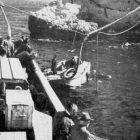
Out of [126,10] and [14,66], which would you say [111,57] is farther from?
[14,66]

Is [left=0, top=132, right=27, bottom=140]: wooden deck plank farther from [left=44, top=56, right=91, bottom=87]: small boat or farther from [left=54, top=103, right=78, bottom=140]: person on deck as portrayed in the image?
[left=44, top=56, right=91, bottom=87]: small boat

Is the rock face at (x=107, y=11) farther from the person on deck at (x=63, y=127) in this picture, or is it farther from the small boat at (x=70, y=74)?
the person on deck at (x=63, y=127)

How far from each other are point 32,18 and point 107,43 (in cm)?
1181

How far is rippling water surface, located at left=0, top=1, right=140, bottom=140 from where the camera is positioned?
17500 mm

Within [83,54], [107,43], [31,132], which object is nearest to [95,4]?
[107,43]

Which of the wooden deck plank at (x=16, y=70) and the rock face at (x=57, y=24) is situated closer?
the wooden deck plank at (x=16, y=70)

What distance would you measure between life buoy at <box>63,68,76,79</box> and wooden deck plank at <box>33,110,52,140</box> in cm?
1467

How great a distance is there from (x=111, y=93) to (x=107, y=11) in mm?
34476

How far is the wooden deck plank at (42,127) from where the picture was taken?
730 centimetres

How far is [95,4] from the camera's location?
56406 mm

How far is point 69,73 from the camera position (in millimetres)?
24078

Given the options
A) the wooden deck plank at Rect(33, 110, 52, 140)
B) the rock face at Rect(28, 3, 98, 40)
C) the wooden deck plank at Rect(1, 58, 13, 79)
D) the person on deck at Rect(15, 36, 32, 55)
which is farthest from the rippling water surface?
the wooden deck plank at Rect(33, 110, 52, 140)

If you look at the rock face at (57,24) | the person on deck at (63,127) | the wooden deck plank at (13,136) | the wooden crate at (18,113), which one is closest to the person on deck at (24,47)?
the person on deck at (63,127)

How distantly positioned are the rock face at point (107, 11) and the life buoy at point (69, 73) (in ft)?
105
